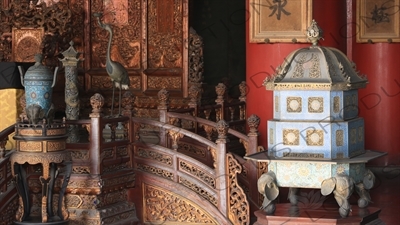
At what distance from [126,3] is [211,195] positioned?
3016 millimetres

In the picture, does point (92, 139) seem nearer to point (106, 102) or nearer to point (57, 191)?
point (57, 191)

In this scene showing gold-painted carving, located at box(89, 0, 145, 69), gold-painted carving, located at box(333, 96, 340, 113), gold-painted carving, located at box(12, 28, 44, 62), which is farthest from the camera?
gold-painted carving, located at box(89, 0, 145, 69)

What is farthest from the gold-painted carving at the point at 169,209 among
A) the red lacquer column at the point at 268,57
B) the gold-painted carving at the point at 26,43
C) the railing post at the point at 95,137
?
the gold-painted carving at the point at 26,43

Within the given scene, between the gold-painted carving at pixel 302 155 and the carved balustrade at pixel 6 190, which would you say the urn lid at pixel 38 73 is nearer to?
the carved balustrade at pixel 6 190

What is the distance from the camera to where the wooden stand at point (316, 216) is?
6.00 m

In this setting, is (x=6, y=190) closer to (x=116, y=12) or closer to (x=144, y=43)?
(x=144, y=43)

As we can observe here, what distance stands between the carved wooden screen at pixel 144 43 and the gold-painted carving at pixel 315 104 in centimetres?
337

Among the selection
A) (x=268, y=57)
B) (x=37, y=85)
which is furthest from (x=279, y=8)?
(x=37, y=85)

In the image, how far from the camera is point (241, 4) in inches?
437

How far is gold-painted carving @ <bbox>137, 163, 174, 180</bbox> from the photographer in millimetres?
7527

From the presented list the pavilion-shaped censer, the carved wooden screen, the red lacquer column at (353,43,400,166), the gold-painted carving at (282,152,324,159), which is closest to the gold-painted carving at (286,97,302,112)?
the pavilion-shaped censer

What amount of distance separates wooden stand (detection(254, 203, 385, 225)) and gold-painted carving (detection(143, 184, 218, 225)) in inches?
43.8

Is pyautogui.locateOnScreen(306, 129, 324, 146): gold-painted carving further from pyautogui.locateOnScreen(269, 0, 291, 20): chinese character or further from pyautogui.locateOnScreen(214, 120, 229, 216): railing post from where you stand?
pyautogui.locateOnScreen(269, 0, 291, 20): chinese character

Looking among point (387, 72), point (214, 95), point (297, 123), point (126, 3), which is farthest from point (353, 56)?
point (297, 123)
